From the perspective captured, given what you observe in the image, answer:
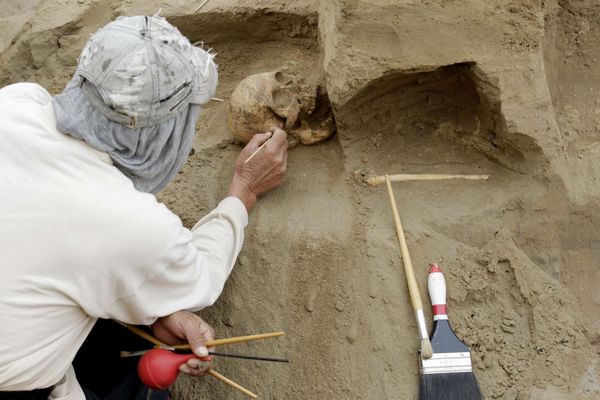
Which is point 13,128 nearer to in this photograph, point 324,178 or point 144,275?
point 144,275

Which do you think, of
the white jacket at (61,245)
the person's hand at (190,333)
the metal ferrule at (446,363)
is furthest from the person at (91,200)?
the metal ferrule at (446,363)

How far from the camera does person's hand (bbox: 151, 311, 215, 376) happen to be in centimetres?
208

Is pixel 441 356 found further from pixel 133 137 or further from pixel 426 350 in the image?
pixel 133 137

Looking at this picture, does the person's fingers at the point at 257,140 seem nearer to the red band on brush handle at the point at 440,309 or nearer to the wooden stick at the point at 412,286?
the wooden stick at the point at 412,286

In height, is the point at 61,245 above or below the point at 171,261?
above

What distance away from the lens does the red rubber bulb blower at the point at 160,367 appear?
6.77ft

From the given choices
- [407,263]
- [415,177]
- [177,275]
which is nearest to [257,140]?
[415,177]

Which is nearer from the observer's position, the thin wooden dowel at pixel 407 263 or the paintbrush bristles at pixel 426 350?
the paintbrush bristles at pixel 426 350

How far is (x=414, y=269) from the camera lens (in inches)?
99.9

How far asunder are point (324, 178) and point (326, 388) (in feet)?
3.07

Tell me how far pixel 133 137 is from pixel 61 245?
0.36m

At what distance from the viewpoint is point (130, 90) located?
5.74 feet

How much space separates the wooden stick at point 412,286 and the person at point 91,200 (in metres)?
0.90

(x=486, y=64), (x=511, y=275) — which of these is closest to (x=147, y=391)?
(x=511, y=275)
